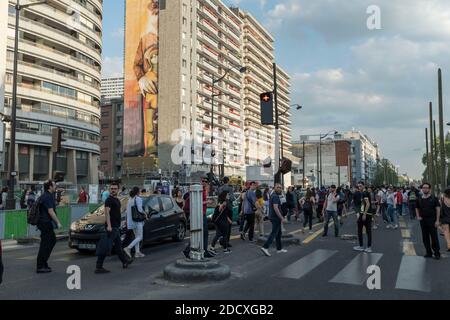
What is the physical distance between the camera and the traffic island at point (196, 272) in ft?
24.1

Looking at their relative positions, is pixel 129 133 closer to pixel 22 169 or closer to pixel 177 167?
pixel 177 167

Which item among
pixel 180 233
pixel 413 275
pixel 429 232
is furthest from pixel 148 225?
pixel 429 232

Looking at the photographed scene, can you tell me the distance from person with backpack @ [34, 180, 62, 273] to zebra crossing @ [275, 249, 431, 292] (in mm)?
4408

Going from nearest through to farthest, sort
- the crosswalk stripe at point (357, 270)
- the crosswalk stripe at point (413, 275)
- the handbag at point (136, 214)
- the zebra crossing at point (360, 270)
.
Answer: the crosswalk stripe at point (413, 275) < the zebra crossing at point (360, 270) < the crosswalk stripe at point (357, 270) < the handbag at point (136, 214)

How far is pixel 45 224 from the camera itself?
8500 mm

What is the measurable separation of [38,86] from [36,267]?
1698 inches

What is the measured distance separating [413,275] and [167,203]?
726 cm

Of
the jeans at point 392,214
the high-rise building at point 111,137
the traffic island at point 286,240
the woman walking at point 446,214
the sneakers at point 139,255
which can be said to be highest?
the high-rise building at point 111,137

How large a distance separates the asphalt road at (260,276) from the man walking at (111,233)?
0.23 m

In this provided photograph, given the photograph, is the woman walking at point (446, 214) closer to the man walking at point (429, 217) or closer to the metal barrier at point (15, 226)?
the man walking at point (429, 217)

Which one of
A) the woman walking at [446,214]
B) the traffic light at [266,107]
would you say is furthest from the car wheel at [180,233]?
the woman walking at [446,214]

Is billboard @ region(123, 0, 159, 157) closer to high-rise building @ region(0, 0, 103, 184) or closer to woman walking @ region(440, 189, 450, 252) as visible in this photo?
high-rise building @ region(0, 0, 103, 184)
